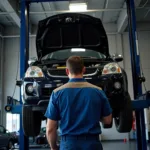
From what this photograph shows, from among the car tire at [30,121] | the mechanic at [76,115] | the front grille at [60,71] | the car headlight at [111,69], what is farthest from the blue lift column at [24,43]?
the mechanic at [76,115]

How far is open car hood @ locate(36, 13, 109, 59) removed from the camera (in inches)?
181

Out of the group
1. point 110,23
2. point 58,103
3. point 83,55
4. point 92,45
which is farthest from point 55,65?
point 110,23

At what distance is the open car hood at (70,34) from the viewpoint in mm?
4609

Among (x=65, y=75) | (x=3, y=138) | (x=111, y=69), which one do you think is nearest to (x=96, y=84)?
(x=111, y=69)

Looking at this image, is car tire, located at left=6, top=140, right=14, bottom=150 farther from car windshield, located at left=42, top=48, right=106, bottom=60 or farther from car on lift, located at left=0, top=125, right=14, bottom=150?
car windshield, located at left=42, top=48, right=106, bottom=60

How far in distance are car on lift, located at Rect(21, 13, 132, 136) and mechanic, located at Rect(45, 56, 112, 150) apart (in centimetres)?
66

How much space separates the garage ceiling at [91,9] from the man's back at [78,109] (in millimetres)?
9248

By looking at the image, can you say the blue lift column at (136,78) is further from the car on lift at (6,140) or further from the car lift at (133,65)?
the car on lift at (6,140)

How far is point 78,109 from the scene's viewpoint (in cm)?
234

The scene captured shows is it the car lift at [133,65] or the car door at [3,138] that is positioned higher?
the car lift at [133,65]

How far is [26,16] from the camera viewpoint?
5324 mm

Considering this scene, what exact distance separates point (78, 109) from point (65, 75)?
4.49ft

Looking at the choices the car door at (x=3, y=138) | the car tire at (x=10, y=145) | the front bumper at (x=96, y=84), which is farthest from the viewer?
the car tire at (x=10, y=145)

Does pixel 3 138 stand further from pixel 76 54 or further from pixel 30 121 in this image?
pixel 30 121
